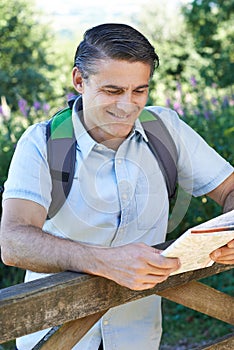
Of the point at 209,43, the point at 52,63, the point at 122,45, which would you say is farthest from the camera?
the point at 52,63

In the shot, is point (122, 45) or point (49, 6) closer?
point (122, 45)

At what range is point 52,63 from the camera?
28.7m

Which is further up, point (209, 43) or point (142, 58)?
point (142, 58)

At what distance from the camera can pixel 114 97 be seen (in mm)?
1824

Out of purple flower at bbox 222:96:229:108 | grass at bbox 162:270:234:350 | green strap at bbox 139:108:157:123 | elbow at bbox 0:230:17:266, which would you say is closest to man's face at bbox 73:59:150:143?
green strap at bbox 139:108:157:123

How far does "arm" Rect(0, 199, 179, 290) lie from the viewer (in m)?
1.49

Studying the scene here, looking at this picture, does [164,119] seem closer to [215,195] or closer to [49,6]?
[215,195]

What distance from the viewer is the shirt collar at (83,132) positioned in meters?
1.88

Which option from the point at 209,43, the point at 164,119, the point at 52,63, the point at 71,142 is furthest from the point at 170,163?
the point at 52,63

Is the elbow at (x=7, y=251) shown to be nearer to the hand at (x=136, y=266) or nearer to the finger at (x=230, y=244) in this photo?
the hand at (x=136, y=266)

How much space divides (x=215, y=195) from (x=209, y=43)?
23885mm

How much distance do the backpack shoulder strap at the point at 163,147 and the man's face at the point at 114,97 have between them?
0.32ft

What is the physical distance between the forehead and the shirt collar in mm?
142

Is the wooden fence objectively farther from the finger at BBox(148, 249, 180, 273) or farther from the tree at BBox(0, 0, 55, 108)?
the tree at BBox(0, 0, 55, 108)
